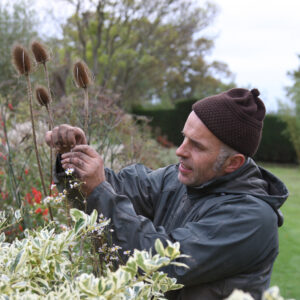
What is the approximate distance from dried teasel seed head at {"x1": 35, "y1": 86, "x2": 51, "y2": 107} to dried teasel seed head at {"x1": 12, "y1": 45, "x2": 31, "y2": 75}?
0.09 meters

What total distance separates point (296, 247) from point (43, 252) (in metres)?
5.34

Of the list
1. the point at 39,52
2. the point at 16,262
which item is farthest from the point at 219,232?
the point at 39,52

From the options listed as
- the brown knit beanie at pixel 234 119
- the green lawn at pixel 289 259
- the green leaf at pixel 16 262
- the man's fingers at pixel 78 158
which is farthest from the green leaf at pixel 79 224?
the green lawn at pixel 289 259

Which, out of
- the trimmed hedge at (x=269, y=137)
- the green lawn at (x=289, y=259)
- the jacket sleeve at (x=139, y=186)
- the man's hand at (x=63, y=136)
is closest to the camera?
the man's hand at (x=63, y=136)

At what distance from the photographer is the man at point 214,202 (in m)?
1.67

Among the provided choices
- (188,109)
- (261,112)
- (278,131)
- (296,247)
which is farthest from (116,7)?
(261,112)

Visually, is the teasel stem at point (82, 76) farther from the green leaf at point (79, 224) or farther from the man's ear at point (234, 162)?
the man's ear at point (234, 162)

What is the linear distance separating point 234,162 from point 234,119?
211 millimetres

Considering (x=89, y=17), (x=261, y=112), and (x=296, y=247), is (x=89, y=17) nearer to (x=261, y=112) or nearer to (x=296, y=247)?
(x=296, y=247)

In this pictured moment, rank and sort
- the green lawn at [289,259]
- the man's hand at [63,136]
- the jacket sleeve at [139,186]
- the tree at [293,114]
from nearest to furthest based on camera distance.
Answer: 1. the man's hand at [63,136]
2. the jacket sleeve at [139,186]
3. the green lawn at [289,259]
4. the tree at [293,114]

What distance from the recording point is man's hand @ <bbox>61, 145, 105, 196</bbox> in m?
1.73

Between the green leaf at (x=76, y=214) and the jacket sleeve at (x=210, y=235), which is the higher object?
the green leaf at (x=76, y=214)

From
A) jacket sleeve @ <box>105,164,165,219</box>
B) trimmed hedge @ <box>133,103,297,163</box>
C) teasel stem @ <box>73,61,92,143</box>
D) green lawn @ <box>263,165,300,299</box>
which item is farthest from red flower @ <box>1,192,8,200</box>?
trimmed hedge @ <box>133,103,297,163</box>

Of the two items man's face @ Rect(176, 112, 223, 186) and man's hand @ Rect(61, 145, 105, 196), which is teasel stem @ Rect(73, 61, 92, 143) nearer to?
man's hand @ Rect(61, 145, 105, 196)
